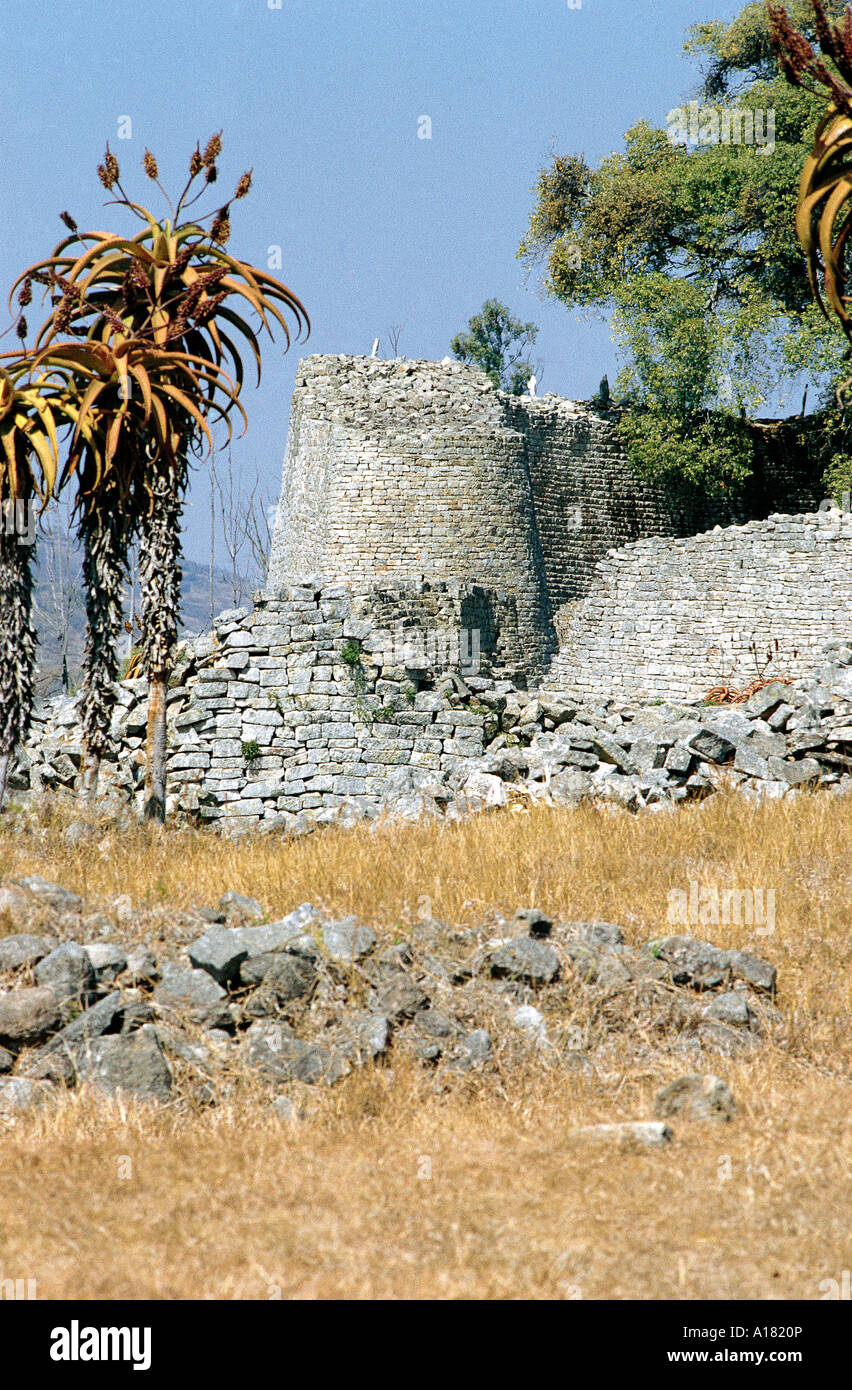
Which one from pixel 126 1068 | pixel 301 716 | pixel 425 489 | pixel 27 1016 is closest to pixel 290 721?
pixel 301 716

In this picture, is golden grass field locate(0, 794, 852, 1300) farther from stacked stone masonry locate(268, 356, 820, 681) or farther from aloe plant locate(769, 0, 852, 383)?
stacked stone masonry locate(268, 356, 820, 681)

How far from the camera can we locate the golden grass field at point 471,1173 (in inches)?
170

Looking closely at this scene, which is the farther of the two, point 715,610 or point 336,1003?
point 715,610

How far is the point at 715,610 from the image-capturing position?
71.8 feet

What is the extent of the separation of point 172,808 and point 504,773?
13.5 ft

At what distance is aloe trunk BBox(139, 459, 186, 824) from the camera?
11297 mm

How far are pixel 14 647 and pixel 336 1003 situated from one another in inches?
226

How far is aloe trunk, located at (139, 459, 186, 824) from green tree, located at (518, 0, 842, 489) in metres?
20.4

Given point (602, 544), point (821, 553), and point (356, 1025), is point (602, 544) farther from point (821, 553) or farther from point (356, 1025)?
point (356, 1025)

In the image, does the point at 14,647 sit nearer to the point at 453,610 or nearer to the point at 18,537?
the point at 18,537

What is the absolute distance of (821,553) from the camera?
20.9m

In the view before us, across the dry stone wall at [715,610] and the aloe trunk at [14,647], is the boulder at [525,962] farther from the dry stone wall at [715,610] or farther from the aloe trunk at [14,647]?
the dry stone wall at [715,610]

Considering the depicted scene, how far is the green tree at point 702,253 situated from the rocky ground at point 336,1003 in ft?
79.1

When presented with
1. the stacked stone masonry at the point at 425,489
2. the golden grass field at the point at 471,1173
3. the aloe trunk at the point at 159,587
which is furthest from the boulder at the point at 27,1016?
the stacked stone masonry at the point at 425,489
